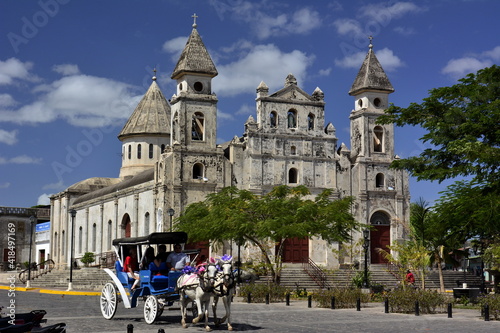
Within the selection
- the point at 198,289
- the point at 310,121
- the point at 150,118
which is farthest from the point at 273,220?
the point at 150,118

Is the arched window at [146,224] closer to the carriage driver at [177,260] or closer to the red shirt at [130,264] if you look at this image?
the red shirt at [130,264]

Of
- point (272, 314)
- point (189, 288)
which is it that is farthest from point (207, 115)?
point (189, 288)

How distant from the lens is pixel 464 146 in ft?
95.2

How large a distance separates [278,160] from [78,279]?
51.8 ft

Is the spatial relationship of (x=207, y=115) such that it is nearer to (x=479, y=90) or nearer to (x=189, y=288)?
(x=479, y=90)

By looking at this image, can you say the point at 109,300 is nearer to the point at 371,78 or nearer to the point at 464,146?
the point at 464,146

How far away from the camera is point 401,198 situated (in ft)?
172

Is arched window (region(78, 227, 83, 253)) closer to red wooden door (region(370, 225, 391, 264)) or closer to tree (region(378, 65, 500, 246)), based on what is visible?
red wooden door (region(370, 225, 391, 264))

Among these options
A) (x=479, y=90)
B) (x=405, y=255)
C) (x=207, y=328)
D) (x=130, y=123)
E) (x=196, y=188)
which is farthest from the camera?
(x=130, y=123)

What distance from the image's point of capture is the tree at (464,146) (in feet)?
96.9

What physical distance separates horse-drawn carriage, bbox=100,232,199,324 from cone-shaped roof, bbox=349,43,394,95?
3293 cm

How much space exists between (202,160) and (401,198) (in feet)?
50.0

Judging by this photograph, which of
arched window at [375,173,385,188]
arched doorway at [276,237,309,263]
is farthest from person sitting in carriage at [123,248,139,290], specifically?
arched window at [375,173,385,188]

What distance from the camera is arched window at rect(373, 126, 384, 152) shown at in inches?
2077
